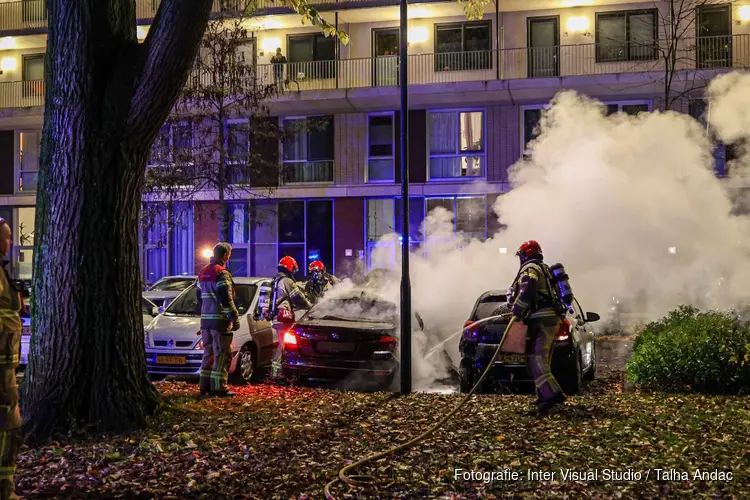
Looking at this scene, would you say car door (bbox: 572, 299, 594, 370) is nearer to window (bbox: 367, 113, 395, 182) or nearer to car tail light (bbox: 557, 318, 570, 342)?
car tail light (bbox: 557, 318, 570, 342)

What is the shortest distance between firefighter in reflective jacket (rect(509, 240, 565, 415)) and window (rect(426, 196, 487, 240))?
16.0 meters

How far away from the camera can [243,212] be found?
83.7 feet

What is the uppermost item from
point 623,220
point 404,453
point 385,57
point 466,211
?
point 385,57

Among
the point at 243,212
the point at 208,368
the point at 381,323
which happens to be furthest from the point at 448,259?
the point at 243,212

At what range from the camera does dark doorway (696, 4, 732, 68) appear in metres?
22.3

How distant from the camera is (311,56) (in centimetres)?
2616

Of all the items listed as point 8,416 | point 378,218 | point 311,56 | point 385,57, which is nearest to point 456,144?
point 378,218

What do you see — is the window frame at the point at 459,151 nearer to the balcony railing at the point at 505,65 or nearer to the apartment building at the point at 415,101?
the apartment building at the point at 415,101

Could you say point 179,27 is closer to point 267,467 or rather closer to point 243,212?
point 267,467

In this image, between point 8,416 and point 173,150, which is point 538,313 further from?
point 173,150

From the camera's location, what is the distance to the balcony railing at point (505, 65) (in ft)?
73.7

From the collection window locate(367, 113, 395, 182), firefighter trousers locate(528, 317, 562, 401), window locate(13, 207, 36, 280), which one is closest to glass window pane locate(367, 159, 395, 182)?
window locate(367, 113, 395, 182)

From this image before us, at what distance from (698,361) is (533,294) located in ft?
8.44

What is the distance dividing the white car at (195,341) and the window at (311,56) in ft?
49.8
